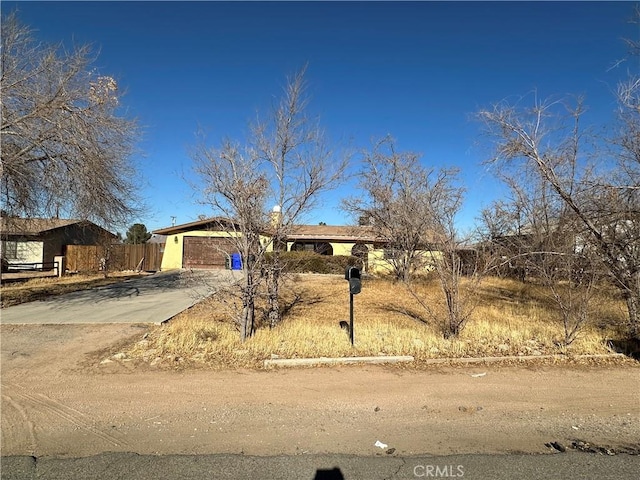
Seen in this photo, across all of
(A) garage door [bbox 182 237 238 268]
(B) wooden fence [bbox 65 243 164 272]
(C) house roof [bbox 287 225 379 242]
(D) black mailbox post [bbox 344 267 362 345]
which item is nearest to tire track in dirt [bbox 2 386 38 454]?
(D) black mailbox post [bbox 344 267 362 345]

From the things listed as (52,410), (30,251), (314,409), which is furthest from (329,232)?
(52,410)

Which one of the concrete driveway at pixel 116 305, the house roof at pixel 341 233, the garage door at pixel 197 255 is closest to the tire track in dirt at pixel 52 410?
the concrete driveway at pixel 116 305

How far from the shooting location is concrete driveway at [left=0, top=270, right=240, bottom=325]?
30.4 ft

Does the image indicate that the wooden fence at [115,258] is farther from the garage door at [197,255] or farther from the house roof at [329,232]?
the garage door at [197,255]

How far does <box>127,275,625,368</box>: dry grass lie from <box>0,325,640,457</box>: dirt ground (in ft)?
1.86

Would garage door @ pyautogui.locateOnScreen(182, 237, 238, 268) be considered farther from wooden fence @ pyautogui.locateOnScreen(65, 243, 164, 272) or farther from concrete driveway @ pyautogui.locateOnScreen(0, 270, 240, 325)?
concrete driveway @ pyautogui.locateOnScreen(0, 270, 240, 325)

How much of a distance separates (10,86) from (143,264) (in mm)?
21650

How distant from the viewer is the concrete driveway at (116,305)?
9.26 meters

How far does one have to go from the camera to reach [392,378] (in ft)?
18.1

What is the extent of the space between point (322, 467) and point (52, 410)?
119 inches

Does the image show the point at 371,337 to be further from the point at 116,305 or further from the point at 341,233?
the point at 341,233

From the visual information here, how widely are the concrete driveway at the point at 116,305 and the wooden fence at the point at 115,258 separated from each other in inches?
472

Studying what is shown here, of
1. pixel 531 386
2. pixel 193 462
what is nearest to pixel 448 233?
pixel 531 386

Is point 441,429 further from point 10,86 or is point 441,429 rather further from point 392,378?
point 10,86
